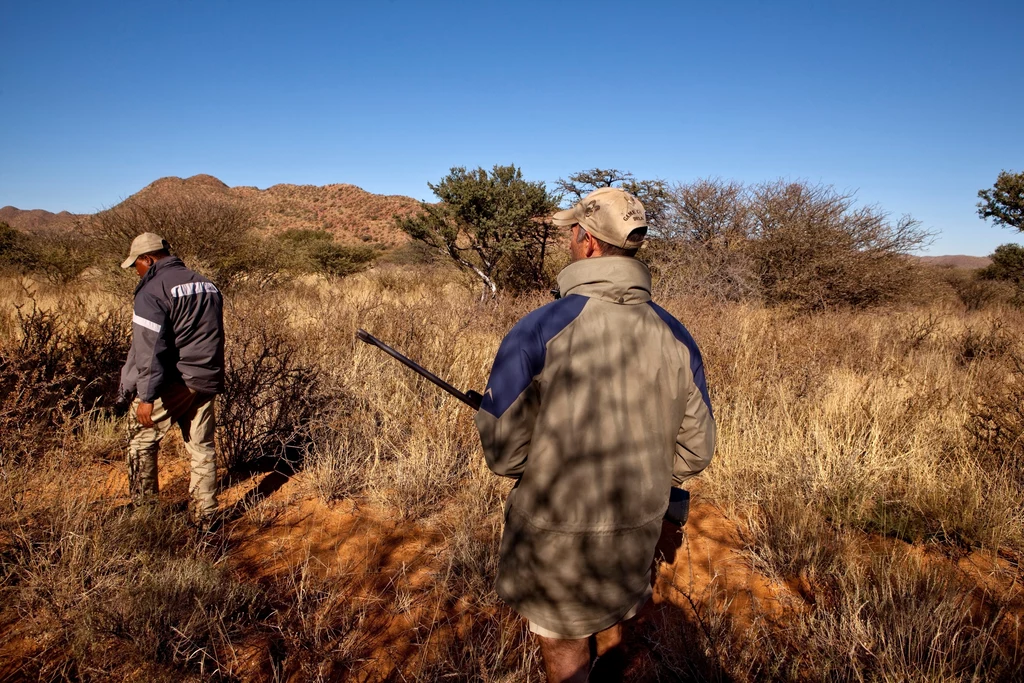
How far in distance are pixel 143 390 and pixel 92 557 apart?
0.86m

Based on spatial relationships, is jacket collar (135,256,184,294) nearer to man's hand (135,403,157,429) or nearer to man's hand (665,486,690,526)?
man's hand (135,403,157,429)

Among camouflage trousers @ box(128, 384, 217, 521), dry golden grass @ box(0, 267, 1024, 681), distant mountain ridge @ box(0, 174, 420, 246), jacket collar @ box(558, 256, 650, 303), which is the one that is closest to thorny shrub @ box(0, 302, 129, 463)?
dry golden grass @ box(0, 267, 1024, 681)

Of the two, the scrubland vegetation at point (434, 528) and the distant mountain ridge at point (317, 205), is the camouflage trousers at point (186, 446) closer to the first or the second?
the scrubland vegetation at point (434, 528)

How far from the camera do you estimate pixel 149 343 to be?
279cm

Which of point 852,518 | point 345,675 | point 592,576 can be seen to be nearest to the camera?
point 592,576

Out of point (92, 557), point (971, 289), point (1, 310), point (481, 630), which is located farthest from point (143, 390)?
point (971, 289)

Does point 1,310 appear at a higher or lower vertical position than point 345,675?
higher

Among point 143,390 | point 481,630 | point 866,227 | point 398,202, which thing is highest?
point 398,202

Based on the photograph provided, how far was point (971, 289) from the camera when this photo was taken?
49.9 ft

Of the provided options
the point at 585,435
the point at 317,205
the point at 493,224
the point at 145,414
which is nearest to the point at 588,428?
the point at 585,435

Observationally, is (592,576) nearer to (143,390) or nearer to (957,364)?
(143,390)

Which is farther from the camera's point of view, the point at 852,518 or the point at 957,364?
the point at 957,364

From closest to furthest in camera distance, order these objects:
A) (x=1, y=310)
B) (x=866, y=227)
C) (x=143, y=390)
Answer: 1. (x=143, y=390)
2. (x=1, y=310)
3. (x=866, y=227)

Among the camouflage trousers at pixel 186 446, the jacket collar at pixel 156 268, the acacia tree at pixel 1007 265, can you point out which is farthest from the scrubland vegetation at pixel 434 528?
the acacia tree at pixel 1007 265
